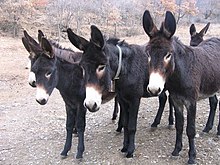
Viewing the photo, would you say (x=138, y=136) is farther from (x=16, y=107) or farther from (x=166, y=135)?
(x=16, y=107)

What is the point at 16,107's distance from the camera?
6.77 meters

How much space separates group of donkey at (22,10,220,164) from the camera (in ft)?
11.0

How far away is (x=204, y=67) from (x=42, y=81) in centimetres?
200

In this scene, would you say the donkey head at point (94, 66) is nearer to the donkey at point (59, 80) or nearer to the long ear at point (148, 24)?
the long ear at point (148, 24)

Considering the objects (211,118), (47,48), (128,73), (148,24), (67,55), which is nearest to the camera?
(148,24)

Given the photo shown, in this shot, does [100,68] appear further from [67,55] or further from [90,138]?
[90,138]

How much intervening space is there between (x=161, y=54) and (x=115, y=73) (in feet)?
2.28

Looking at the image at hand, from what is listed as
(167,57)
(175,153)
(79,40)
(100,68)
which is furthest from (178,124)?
(79,40)

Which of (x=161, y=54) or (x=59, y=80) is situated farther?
(x=59, y=80)

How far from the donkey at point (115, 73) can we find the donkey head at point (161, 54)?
1.62 ft

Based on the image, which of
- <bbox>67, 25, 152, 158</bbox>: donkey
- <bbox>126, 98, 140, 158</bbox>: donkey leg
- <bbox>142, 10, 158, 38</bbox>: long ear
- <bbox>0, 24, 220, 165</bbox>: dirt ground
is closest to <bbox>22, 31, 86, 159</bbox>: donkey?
<bbox>0, 24, 220, 165</bbox>: dirt ground

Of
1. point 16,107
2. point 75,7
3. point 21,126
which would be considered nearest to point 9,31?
point 75,7

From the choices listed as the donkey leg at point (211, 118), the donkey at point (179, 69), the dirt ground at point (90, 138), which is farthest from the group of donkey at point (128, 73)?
the donkey leg at point (211, 118)

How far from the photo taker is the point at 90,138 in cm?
497
